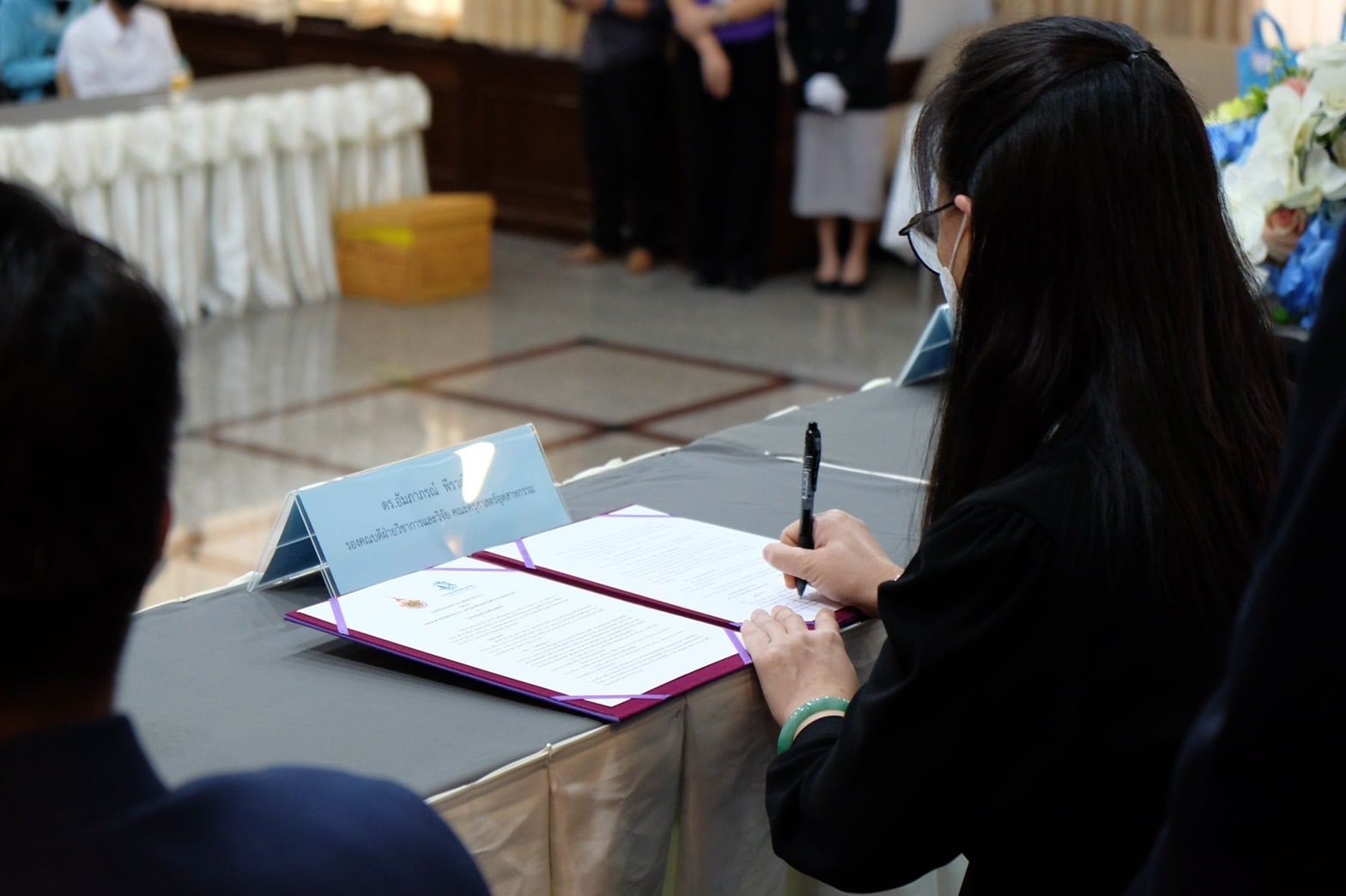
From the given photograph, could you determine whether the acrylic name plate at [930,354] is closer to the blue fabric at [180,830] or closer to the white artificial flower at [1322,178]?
the white artificial flower at [1322,178]

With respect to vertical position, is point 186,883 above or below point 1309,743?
below

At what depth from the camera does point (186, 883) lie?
2.28 feet

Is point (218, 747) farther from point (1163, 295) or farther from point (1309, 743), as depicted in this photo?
point (1309, 743)

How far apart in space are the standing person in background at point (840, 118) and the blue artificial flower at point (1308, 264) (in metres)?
3.77

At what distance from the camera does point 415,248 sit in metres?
6.14

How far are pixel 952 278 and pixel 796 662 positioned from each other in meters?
0.35

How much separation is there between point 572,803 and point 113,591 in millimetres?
696

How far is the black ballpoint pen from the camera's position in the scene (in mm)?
1603

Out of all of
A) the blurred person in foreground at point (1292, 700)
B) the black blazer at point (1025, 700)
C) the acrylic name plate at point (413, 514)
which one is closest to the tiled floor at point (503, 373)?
the acrylic name plate at point (413, 514)

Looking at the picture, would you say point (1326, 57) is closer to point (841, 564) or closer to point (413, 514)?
point (841, 564)

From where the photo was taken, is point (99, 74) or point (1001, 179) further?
point (99, 74)

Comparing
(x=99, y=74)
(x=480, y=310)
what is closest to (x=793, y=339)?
(x=480, y=310)

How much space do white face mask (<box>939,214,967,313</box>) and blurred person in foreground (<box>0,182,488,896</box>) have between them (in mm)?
731

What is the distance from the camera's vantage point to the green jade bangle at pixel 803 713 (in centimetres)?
138
